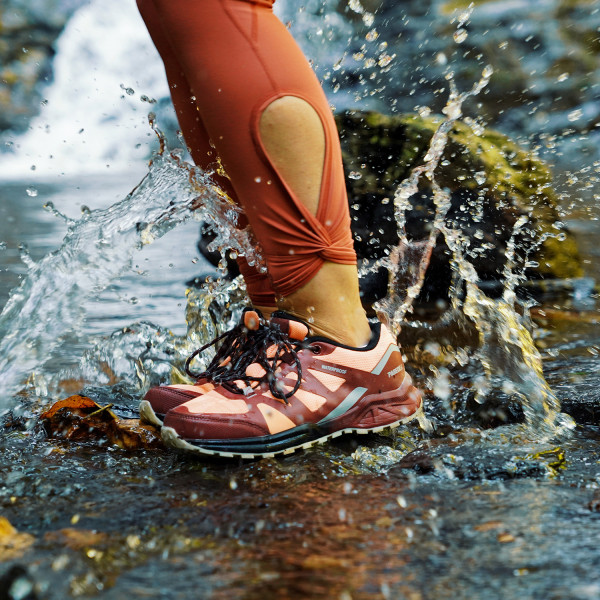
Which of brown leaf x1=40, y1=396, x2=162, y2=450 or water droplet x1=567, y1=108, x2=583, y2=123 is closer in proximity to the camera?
brown leaf x1=40, y1=396, x2=162, y2=450

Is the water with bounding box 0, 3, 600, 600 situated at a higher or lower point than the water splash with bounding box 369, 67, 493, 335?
lower

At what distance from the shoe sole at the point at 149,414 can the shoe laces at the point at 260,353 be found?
0.47 feet

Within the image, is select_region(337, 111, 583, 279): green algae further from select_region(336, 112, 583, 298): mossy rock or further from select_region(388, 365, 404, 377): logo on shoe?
select_region(388, 365, 404, 377): logo on shoe

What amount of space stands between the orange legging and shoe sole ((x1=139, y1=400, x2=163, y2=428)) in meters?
0.37

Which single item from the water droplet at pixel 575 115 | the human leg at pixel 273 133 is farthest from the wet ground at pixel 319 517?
the water droplet at pixel 575 115

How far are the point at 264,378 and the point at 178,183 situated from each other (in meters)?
0.75

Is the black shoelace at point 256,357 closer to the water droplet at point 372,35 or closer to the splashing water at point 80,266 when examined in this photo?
the splashing water at point 80,266

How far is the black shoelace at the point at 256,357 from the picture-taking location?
53.5 inches

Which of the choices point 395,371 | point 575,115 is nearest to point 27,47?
point 575,115

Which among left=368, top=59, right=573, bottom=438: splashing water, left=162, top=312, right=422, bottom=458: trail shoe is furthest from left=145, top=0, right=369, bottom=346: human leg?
left=368, top=59, right=573, bottom=438: splashing water

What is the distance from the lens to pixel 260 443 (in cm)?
127

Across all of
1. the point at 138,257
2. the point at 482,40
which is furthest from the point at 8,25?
the point at 138,257

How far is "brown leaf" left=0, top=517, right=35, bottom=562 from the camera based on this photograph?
2.69ft

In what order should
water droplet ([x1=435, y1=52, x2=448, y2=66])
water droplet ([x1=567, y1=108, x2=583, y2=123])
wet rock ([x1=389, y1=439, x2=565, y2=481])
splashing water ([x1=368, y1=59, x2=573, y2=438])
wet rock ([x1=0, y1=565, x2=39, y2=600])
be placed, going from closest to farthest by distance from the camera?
wet rock ([x1=0, y1=565, x2=39, y2=600]), wet rock ([x1=389, y1=439, x2=565, y2=481]), splashing water ([x1=368, y1=59, x2=573, y2=438]), water droplet ([x1=567, y1=108, x2=583, y2=123]), water droplet ([x1=435, y1=52, x2=448, y2=66])
